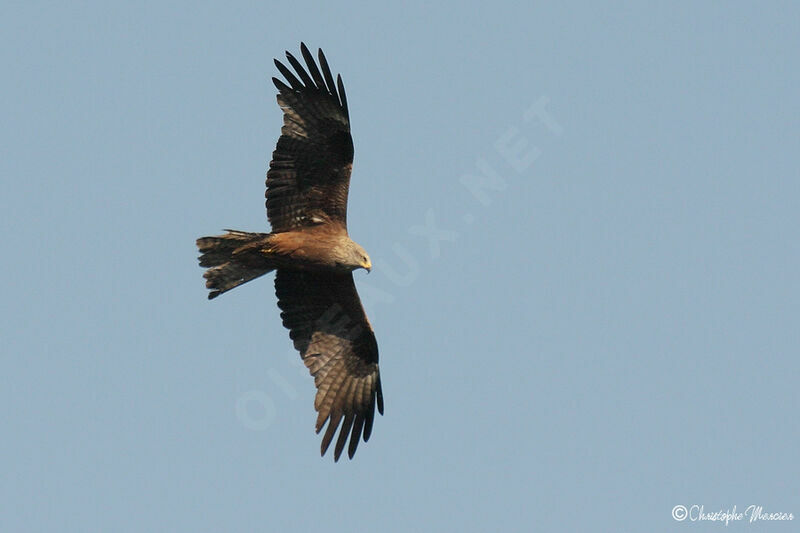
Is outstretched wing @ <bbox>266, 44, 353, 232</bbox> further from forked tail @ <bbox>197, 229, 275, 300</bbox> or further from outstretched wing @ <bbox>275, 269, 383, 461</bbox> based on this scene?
outstretched wing @ <bbox>275, 269, 383, 461</bbox>

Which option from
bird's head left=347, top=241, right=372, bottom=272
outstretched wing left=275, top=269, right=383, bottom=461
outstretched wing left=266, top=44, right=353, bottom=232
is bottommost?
outstretched wing left=275, top=269, right=383, bottom=461

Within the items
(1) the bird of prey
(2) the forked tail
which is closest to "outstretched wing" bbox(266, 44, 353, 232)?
(1) the bird of prey

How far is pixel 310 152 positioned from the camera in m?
14.3

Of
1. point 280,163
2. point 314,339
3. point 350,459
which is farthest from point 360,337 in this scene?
point 280,163

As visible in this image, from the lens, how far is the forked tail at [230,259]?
14.4 meters

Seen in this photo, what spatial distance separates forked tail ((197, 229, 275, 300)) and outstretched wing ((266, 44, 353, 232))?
0.37 meters

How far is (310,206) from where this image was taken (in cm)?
1447

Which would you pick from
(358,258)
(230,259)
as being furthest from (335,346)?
(230,259)

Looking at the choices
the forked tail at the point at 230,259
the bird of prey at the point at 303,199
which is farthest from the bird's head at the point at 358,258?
the forked tail at the point at 230,259

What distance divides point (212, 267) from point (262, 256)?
1.96 feet

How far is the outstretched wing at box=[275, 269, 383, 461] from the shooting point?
596 inches

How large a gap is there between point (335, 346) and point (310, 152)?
8.51 ft

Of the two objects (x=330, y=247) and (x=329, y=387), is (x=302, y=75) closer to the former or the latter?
(x=330, y=247)

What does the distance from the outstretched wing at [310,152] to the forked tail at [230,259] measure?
1.23ft
